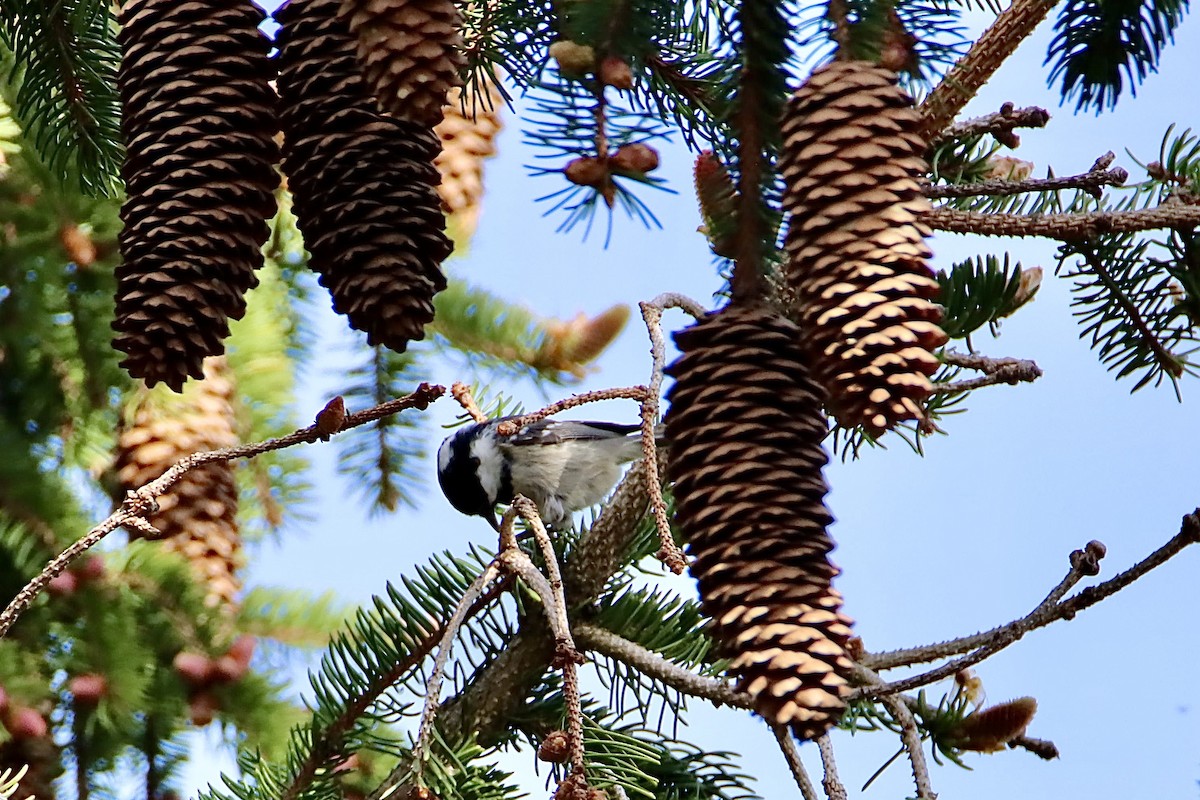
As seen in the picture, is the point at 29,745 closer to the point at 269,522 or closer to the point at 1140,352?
the point at 269,522

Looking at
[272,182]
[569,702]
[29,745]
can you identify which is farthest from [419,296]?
[29,745]

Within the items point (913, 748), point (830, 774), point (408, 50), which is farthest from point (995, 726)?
point (408, 50)

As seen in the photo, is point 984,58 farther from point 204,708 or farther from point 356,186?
point 204,708

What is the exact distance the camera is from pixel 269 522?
8.27 ft

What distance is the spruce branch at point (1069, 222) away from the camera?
128cm

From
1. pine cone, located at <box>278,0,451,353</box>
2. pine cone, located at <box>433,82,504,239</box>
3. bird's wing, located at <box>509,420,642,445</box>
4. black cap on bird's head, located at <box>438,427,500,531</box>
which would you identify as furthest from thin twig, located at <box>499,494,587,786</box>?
bird's wing, located at <box>509,420,642,445</box>

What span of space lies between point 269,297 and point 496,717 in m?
1.30

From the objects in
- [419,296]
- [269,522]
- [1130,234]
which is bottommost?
[419,296]

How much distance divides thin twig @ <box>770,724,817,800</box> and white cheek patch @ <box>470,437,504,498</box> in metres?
1.85

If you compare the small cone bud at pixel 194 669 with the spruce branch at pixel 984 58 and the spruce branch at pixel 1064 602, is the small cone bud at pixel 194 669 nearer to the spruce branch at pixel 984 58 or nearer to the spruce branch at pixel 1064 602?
the spruce branch at pixel 1064 602

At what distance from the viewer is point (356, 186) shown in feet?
3.29

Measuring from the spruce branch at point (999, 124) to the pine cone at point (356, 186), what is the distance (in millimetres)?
595

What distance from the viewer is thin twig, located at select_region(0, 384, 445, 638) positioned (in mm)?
1035

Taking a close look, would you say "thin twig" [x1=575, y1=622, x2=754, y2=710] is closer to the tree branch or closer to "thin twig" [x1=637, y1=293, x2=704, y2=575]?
"thin twig" [x1=637, y1=293, x2=704, y2=575]
